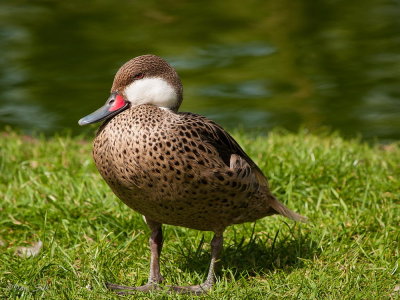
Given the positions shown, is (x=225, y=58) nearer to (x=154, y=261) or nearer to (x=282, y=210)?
(x=282, y=210)

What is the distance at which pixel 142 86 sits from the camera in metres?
4.34

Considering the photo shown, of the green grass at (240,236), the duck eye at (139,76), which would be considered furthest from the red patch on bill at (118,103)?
the green grass at (240,236)

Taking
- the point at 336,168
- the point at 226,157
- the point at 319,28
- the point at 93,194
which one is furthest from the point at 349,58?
the point at 226,157

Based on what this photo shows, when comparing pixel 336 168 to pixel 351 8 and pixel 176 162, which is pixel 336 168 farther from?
pixel 351 8

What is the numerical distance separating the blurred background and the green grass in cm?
235

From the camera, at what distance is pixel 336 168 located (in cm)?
582

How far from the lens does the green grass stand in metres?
4.24

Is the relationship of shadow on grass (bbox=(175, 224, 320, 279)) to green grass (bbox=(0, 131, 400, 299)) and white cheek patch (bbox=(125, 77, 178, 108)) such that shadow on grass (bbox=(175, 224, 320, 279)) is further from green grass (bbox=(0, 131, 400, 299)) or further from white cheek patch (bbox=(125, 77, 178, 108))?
white cheek patch (bbox=(125, 77, 178, 108))

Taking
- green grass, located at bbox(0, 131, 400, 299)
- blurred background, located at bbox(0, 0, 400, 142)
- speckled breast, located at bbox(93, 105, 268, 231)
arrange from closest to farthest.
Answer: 1. speckled breast, located at bbox(93, 105, 268, 231)
2. green grass, located at bbox(0, 131, 400, 299)
3. blurred background, located at bbox(0, 0, 400, 142)

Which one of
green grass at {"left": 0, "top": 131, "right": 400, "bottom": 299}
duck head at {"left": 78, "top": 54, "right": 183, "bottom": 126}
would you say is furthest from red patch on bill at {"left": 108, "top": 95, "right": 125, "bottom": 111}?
green grass at {"left": 0, "top": 131, "right": 400, "bottom": 299}

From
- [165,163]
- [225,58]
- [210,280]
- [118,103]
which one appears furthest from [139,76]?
A: [225,58]

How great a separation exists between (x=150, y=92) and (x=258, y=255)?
4.05 feet

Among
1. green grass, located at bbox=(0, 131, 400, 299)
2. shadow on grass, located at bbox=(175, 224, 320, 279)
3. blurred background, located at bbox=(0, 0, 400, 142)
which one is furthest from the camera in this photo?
blurred background, located at bbox=(0, 0, 400, 142)

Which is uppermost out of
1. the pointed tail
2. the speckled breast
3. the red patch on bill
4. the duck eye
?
the duck eye
